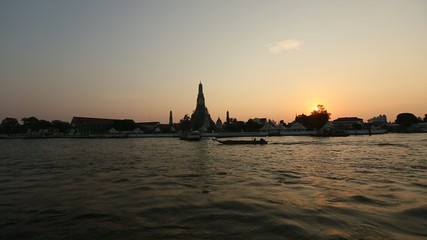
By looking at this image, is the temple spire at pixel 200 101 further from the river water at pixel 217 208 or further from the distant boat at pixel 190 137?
the river water at pixel 217 208

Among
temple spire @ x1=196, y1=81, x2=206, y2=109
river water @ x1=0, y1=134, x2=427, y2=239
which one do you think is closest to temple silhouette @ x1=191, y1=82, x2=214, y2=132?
temple spire @ x1=196, y1=81, x2=206, y2=109

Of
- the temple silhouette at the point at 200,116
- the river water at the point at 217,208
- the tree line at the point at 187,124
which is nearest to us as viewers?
the river water at the point at 217,208

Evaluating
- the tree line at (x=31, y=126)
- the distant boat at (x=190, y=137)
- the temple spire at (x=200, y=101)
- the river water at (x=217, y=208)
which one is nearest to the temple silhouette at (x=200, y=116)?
the temple spire at (x=200, y=101)

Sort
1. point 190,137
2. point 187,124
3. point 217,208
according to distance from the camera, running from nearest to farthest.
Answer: point 217,208 → point 190,137 → point 187,124

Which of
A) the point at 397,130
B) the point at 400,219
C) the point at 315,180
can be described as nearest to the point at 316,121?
the point at 397,130

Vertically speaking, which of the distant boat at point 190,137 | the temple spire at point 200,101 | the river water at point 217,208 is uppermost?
the temple spire at point 200,101

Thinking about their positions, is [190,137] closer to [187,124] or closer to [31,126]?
[187,124]

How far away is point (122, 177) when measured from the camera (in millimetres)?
18047

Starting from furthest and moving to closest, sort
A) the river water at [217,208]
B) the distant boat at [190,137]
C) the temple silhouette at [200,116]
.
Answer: the temple silhouette at [200,116] → the distant boat at [190,137] → the river water at [217,208]

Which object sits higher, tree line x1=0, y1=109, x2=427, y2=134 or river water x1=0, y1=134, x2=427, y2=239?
tree line x1=0, y1=109, x2=427, y2=134

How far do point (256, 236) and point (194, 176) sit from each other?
11.3 metres

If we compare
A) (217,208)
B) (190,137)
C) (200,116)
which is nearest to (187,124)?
(200,116)

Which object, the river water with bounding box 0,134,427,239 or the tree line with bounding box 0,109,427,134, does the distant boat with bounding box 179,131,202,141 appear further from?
the river water with bounding box 0,134,427,239

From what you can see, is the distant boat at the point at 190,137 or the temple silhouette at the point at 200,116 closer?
the distant boat at the point at 190,137
